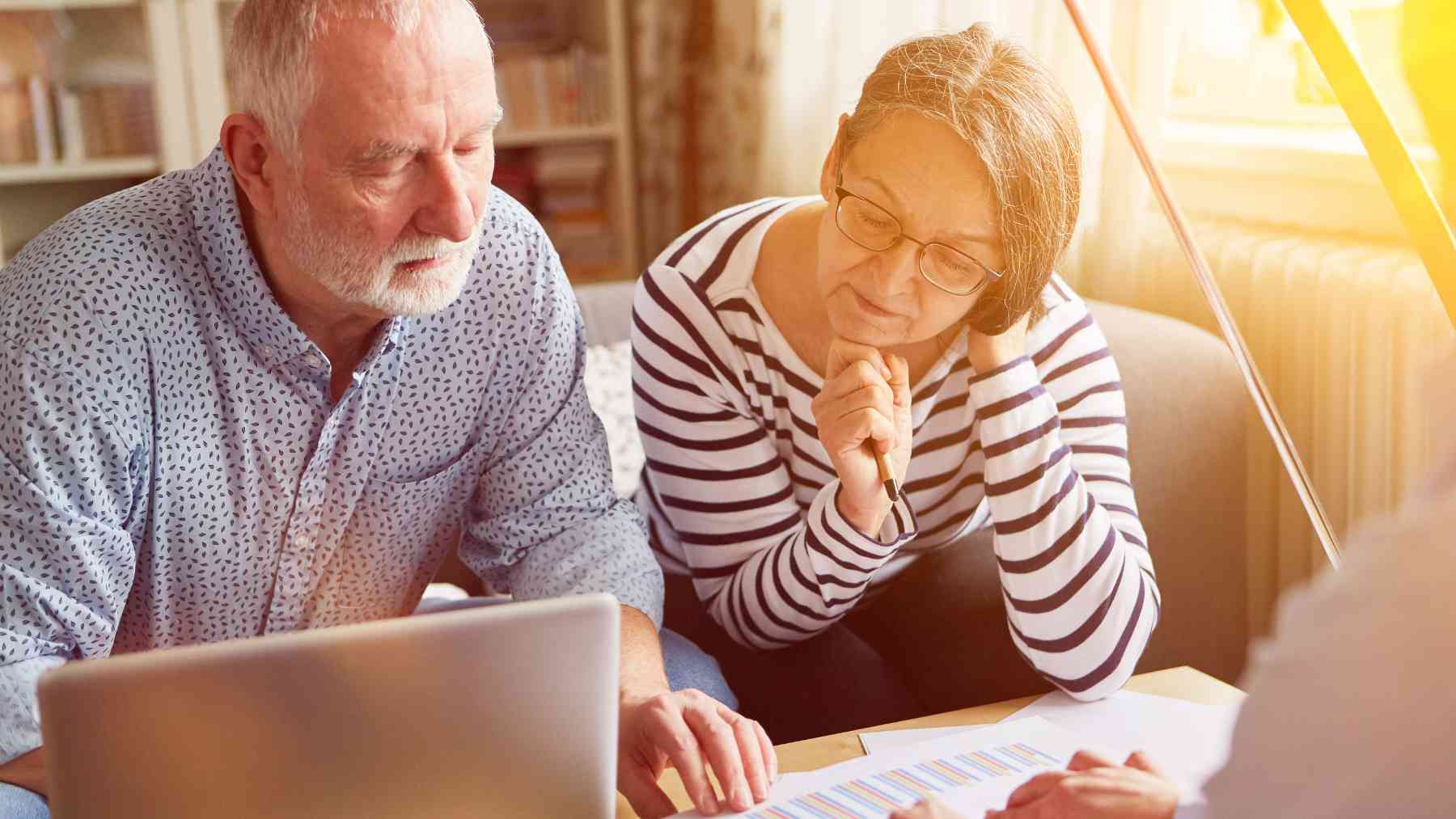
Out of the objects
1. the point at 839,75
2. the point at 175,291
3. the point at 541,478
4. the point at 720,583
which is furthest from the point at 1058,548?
the point at 839,75

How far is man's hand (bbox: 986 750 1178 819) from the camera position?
75 cm

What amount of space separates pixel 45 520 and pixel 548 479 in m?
0.46

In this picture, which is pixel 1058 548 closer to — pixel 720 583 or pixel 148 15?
pixel 720 583

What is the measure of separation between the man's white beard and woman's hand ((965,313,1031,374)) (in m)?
0.50

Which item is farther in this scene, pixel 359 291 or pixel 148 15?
pixel 148 15

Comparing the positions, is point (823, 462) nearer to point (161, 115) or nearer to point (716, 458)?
point (716, 458)

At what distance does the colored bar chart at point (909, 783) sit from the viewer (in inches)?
34.9

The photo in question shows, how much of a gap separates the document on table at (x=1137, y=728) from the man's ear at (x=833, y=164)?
508 millimetres

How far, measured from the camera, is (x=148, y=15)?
2.99 m

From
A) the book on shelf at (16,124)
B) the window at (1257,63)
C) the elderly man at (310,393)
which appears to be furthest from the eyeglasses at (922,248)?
the book on shelf at (16,124)

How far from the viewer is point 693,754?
3.03ft

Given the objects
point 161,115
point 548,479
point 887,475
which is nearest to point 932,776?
point 887,475

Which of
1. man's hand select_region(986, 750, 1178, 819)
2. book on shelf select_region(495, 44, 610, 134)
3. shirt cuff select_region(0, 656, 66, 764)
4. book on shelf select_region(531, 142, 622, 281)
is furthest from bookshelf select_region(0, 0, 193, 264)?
man's hand select_region(986, 750, 1178, 819)

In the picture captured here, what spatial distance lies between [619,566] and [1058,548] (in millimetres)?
427
